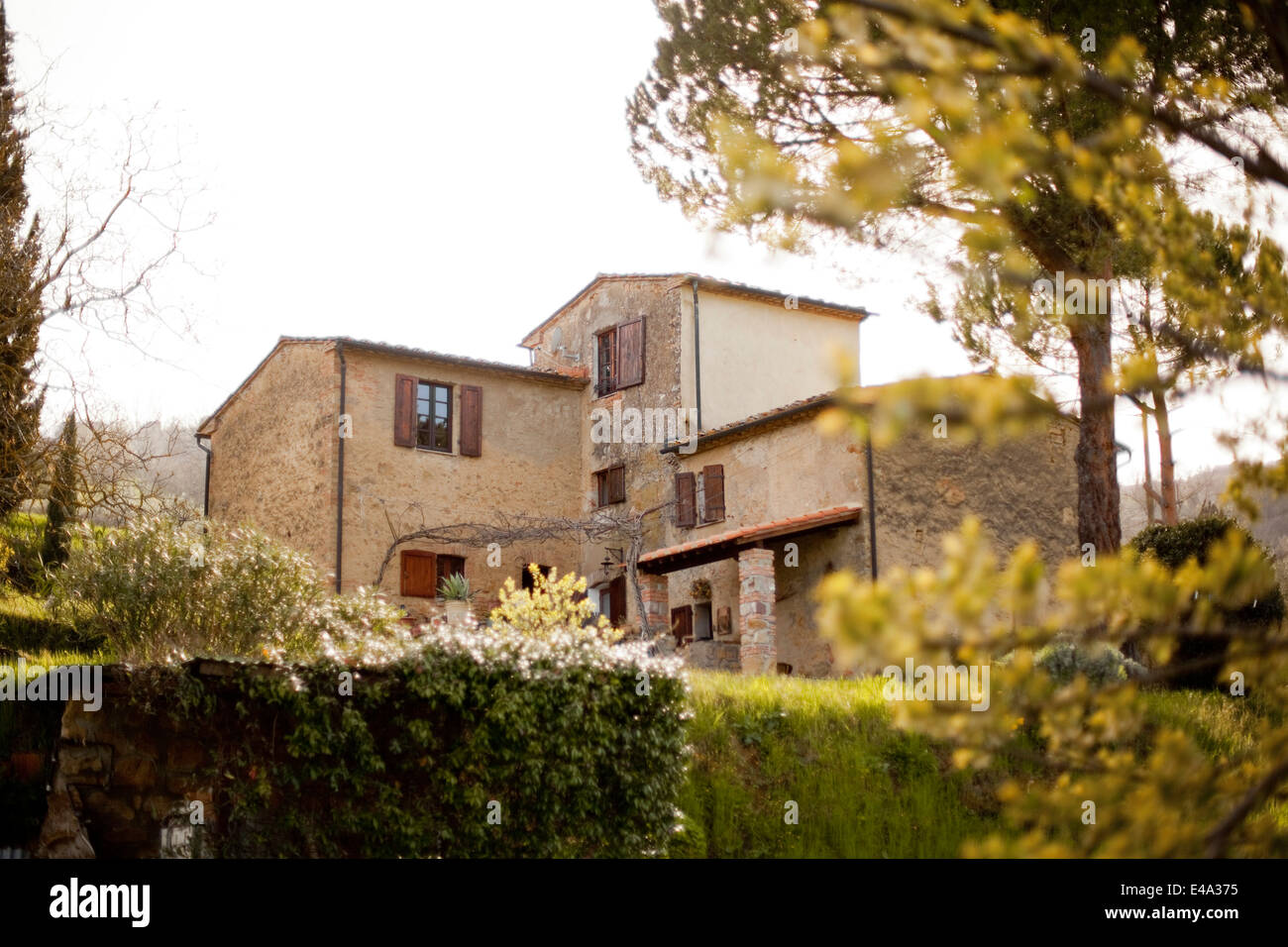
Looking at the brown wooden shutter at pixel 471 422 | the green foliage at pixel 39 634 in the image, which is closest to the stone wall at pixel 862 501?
Answer: the brown wooden shutter at pixel 471 422

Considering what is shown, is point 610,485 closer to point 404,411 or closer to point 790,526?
point 404,411

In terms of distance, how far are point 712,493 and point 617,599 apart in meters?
3.63

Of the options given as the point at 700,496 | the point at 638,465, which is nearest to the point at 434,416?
the point at 638,465

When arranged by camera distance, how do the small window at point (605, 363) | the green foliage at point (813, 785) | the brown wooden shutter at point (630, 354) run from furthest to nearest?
Result: the small window at point (605, 363), the brown wooden shutter at point (630, 354), the green foliage at point (813, 785)

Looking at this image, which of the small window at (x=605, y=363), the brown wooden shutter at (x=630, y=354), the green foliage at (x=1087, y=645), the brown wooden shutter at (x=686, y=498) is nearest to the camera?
the green foliage at (x=1087, y=645)

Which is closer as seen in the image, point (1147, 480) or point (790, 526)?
point (790, 526)

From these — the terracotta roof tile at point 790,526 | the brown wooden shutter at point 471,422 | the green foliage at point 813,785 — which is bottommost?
the green foliage at point 813,785

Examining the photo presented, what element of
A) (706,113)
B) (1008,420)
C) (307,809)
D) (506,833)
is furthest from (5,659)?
(1008,420)

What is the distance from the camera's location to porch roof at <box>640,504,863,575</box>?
17.1m

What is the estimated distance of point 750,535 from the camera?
1703 centimetres

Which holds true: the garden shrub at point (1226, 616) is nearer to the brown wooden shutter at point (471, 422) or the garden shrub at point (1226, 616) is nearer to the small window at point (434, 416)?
the brown wooden shutter at point (471, 422)

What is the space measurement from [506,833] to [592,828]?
0.70 metres

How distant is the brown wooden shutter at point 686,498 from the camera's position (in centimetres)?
2150

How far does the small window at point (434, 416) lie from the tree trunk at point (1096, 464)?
12715 millimetres
